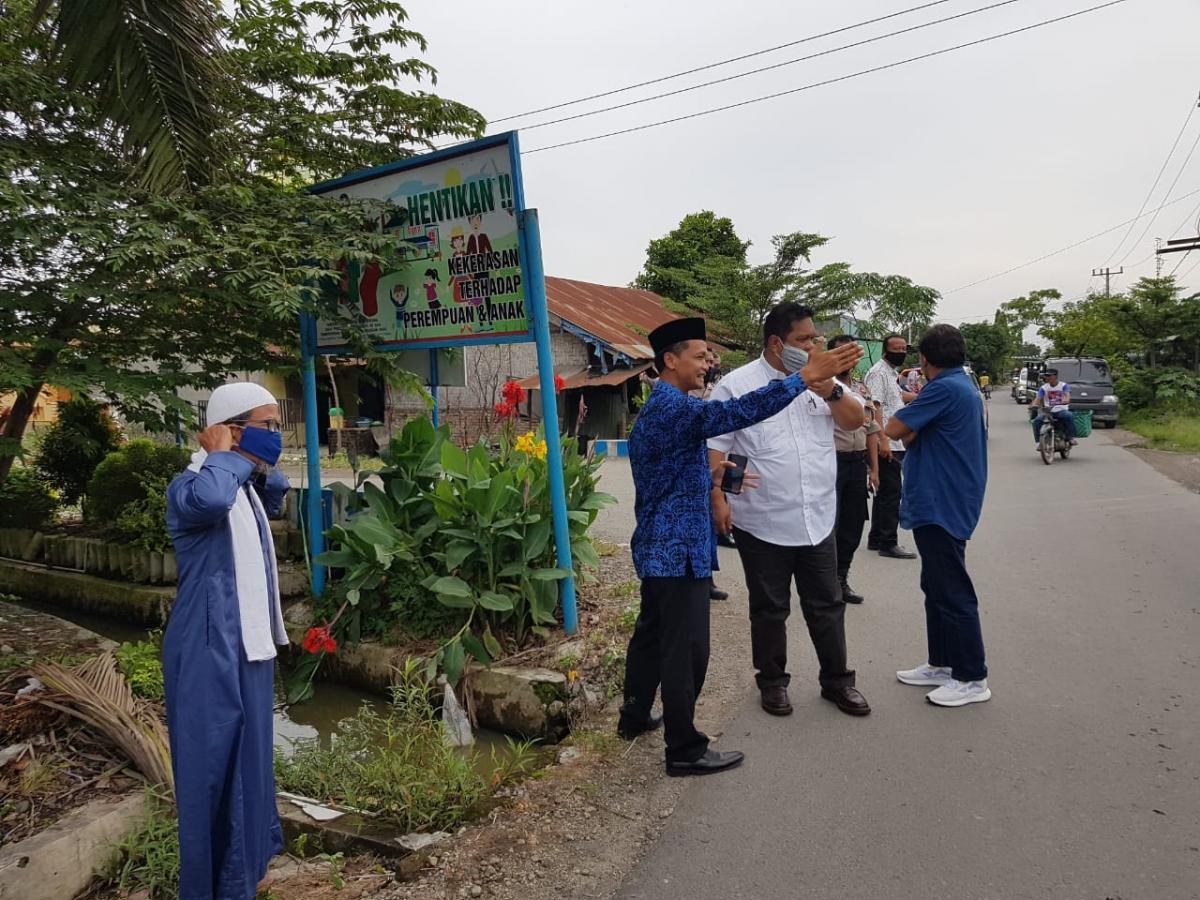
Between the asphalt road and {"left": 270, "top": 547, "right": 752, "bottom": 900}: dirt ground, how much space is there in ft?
0.42

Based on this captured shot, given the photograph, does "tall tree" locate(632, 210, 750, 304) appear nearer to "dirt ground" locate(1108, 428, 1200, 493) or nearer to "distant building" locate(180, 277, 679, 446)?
"distant building" locate(180, 277, 679, 446)

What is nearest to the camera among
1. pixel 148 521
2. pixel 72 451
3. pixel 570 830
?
pixel 570 830

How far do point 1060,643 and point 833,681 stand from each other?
180 centimetres

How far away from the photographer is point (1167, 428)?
1839 centimetres

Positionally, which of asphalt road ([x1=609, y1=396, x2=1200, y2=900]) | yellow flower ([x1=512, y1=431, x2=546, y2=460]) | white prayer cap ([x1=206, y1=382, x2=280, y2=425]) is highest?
white prayer cap ([x1=206, y1=382, x2=280, y2=425])

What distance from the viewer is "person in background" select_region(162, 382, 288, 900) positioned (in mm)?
2557

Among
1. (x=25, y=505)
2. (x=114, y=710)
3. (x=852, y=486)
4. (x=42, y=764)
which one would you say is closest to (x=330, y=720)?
(x=114, y=710)

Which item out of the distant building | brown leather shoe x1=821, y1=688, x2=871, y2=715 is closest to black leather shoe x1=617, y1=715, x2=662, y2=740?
brown leather shoe x1=821, y1=688, x2=871, y2=715

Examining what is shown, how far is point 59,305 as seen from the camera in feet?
15.5

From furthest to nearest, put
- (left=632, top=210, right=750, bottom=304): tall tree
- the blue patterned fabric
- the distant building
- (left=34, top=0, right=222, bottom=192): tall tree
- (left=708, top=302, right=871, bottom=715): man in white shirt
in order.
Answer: (left=632, top=210, right=750, bottom=304): tall tree, the distant building, (left=34, top=0, right=222, bottom=192): tall tree, (left=708, top=302, right=871, bottom=715): man in white shirt, the blue patterned fabric

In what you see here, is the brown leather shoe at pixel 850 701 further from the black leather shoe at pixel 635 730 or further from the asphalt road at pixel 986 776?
the black leather shoe at pixel 635 730

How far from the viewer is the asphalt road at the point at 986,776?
275cm

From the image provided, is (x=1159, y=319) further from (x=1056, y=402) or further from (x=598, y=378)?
(x=598, y=378)

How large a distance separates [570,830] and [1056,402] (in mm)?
13473
